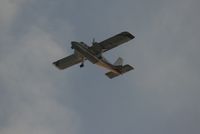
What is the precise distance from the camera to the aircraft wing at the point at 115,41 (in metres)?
121

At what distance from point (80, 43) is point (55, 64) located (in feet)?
31.9

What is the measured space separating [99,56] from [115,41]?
3.72 metres

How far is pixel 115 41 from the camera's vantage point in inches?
4793

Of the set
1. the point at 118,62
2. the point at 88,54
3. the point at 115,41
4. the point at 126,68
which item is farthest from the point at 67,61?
the point at 126,68

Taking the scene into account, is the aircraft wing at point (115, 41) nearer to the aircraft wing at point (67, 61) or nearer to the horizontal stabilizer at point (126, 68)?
the horizontal stabilizer at point (126, 68)

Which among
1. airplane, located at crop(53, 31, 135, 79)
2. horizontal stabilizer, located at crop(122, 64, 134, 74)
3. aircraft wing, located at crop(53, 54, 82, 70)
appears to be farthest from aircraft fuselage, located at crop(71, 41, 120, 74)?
aircraft wing, located at crop(53, 54, 82, 70)

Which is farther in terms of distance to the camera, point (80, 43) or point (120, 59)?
point (120, 59)

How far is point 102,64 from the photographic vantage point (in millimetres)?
121125

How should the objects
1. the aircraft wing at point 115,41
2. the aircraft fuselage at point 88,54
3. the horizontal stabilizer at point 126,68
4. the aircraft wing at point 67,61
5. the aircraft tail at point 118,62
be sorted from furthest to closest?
the aircraft wing at point 67,61, the aircraft tail at point 118,62, the horizontal stabilizer at point 126,68, the aircraft wing at point 115,41, the aircraft fuselage at point 88,54

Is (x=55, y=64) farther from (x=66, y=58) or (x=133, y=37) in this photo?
(x=133, y=37)

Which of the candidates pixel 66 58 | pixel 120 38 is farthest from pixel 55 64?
pixel 120 38

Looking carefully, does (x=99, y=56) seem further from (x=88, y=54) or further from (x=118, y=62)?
(x=118, y=62)

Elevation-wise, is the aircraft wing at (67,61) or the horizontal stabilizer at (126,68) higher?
the aircraft wing at (67,61)

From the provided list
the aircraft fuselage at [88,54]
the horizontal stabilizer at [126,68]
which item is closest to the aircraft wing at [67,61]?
the aircraft fuselage at [88,54]
